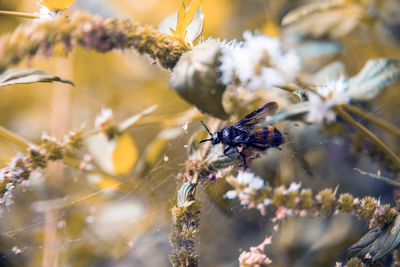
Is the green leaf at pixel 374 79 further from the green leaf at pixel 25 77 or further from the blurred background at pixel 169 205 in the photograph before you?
the green leaf at pixel 25 77

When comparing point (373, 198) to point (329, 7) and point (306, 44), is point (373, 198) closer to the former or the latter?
point (329, 7)

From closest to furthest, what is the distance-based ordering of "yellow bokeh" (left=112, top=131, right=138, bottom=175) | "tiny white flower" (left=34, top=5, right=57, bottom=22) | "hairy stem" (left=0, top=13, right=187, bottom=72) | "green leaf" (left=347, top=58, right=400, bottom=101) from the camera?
"hairy stem" (left=0, top=13, right=187, bottom=72)
"tiny white flower" (left=34, top=5, right=57, bottom=22)
"green leaf" (left=347, top=58, right=400, bottom=101)
"yellow bokeh" (left=112, top=131, right=138, bottom=175)

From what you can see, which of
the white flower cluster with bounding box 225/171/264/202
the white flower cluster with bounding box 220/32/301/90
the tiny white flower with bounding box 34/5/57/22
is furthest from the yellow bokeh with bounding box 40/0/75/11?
the white flower cluster with bounding box 225/171/264/202

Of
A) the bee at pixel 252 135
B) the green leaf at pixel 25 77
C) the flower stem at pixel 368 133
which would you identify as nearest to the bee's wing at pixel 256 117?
the bee at pixel 252 135

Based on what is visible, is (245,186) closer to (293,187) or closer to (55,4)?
(293,187)

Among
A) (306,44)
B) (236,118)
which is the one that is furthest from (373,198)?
(306,44)

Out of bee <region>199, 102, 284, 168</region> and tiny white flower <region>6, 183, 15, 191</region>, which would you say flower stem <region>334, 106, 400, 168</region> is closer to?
bee <region>199, 102, 284, 168</region>
